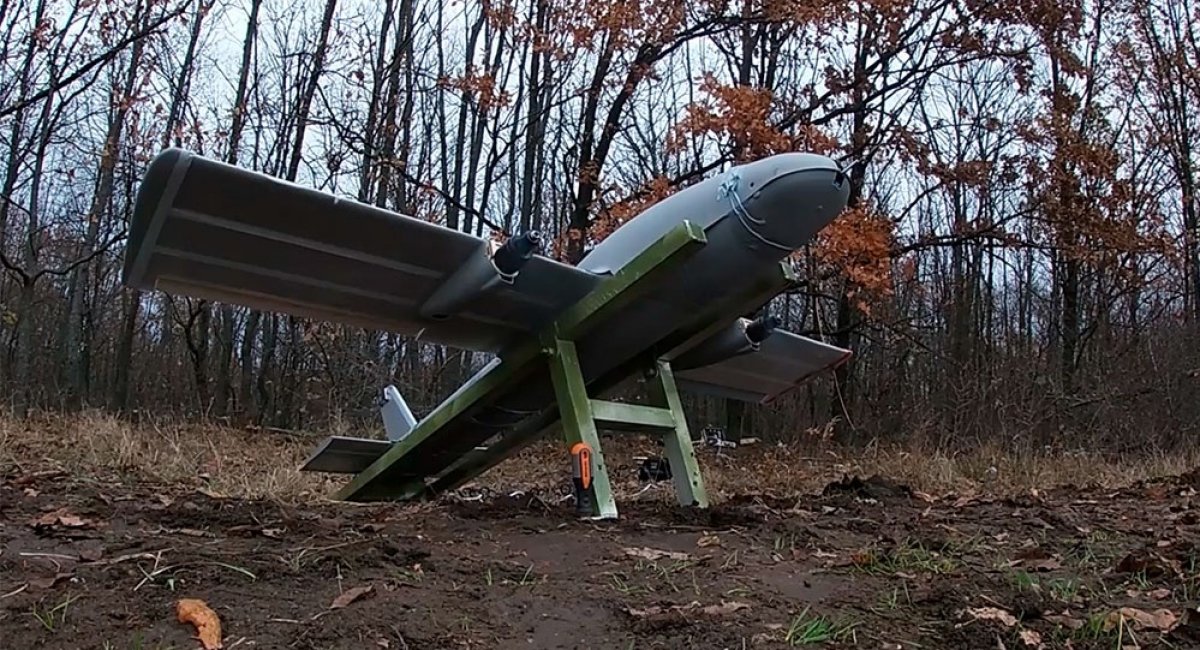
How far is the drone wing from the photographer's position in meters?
3.51

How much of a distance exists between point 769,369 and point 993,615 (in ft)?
13.0

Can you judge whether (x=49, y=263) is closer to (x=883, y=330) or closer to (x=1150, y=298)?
(x=883, y=330)

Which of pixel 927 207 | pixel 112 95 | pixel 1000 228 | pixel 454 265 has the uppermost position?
pixel 112 95

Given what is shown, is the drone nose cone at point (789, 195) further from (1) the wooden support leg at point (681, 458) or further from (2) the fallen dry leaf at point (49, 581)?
(2) the fallen dry leaf at point (49, 581)

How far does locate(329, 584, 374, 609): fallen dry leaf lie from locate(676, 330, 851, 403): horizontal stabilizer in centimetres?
347

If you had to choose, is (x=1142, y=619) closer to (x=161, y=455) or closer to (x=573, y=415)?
(x=573, y=415)

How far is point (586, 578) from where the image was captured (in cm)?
259

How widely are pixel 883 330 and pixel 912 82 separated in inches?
147

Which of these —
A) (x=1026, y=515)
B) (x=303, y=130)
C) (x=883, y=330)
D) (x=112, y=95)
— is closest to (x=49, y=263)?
(x=112, y=95)

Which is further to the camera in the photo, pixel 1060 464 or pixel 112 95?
pixel 112 95

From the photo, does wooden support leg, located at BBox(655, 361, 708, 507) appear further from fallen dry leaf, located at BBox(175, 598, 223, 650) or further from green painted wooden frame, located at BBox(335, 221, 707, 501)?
fallen dry leaf, located at BBox(175, 598, 223, 650)

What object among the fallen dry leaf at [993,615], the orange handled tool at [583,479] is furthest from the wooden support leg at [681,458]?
the fallen dry leaf at [993,615]

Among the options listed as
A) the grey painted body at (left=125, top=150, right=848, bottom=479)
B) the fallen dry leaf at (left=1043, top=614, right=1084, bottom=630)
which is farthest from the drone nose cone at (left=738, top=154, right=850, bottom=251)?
the fallen dry leaf at (left=1043, top=614, right=1084, bottom=630)

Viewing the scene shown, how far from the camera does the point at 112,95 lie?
14.8m
